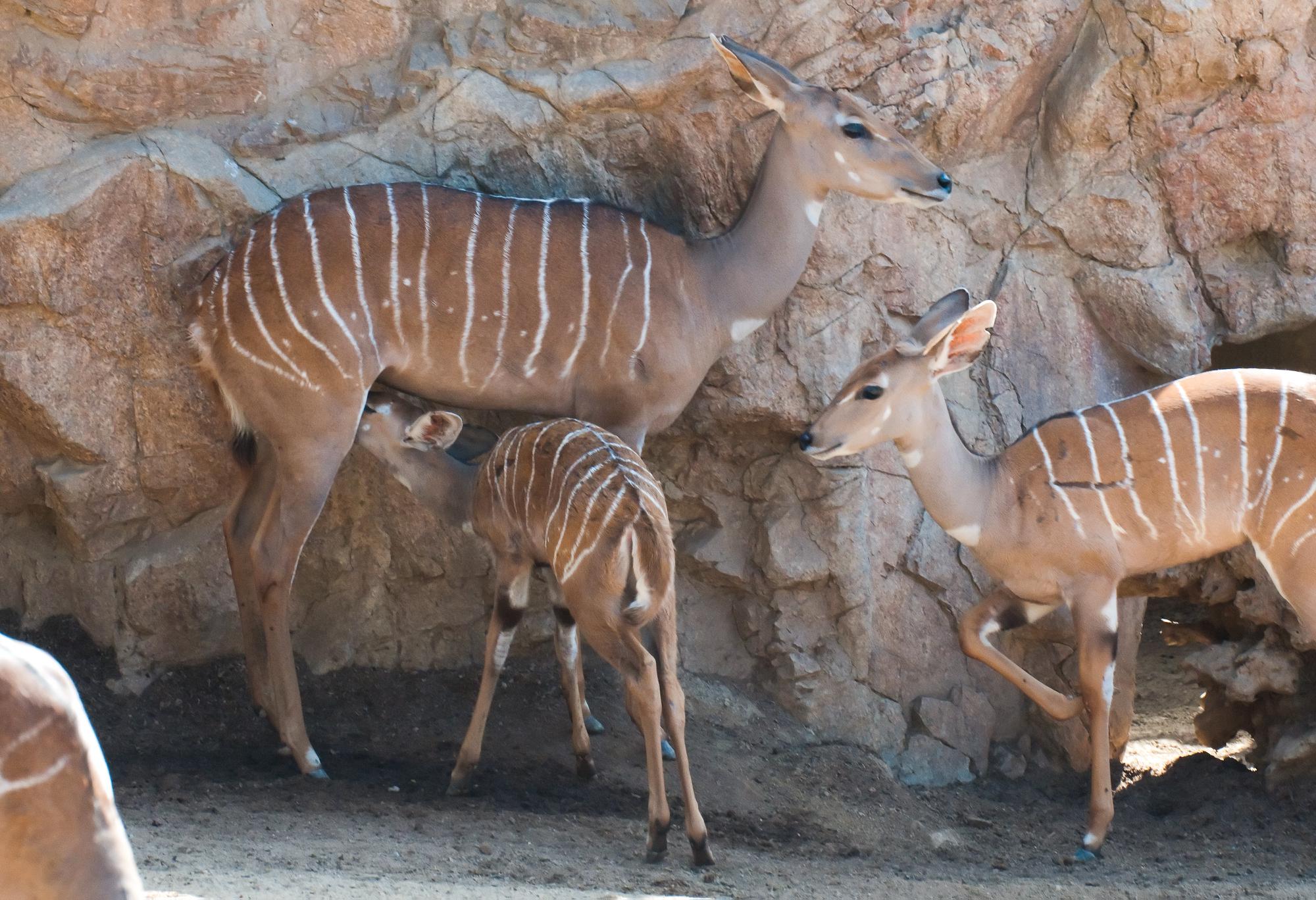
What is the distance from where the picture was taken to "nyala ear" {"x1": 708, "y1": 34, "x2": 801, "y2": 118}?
4949 mm

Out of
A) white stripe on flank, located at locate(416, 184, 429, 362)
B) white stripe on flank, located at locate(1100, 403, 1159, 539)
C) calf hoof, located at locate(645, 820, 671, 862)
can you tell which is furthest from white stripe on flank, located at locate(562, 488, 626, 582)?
white stripe on flank, located at locate(1100, 403, 1159, 539)

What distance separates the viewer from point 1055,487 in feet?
15.8

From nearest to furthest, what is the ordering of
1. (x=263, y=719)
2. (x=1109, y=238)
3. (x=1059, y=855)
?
(x=1059, y=855) → (x=263, y=719) → (x=1109, y=238)

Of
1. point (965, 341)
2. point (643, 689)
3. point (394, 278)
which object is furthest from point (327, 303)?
point (965, 341)

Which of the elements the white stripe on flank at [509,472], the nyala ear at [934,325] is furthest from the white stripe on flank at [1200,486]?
the white stripe on flank at [509,472]

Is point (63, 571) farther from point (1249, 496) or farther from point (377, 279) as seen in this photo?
point (1249, 496)

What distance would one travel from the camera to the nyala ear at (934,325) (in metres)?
4.77

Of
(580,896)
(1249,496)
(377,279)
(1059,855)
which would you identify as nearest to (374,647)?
(377,279)

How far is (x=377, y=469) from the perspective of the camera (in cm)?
539

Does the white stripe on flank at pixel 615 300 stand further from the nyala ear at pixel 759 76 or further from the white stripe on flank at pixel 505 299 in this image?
the nyala ear at pixel 759 76

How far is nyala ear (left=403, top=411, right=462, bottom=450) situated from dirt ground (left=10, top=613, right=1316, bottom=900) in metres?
0.93

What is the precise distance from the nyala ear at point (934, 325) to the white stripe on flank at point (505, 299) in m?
1.29

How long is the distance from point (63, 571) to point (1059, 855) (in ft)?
11.5

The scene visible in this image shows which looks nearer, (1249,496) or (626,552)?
(626,552)
